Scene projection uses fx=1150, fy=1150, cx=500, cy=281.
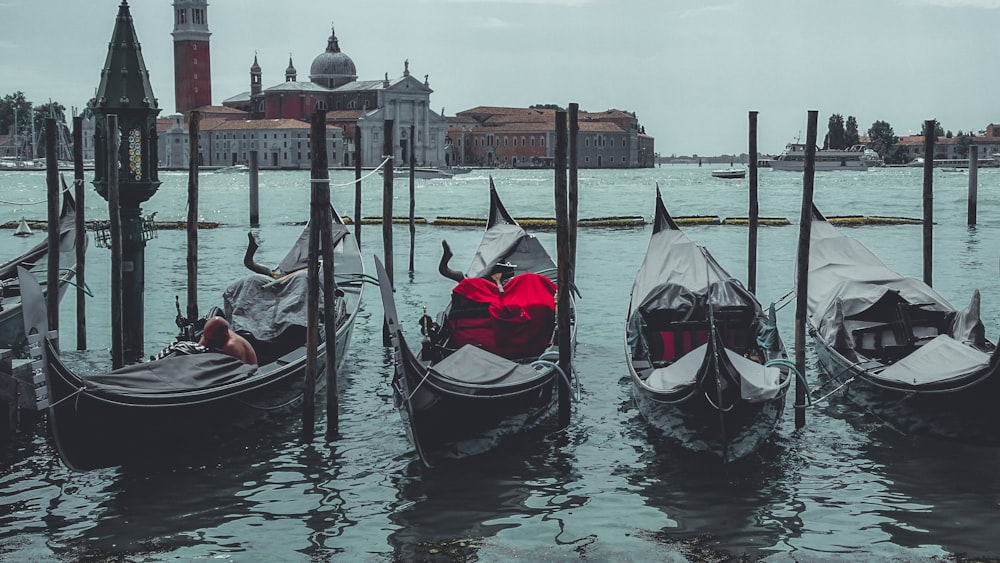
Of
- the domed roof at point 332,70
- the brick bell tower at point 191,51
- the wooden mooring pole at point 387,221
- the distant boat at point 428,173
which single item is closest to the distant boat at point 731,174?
the distant boat at point 428,173

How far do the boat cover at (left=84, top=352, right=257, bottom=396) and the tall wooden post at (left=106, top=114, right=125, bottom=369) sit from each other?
1.20 m

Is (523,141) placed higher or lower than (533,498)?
higher

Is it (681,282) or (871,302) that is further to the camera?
(681,282)

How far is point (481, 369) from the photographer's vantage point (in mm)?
6566

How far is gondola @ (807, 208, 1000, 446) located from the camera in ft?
20.2

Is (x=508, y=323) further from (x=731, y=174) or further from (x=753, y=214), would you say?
(x=731, y=174)

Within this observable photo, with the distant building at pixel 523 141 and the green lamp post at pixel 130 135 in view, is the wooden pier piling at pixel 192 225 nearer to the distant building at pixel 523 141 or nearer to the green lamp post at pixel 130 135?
the green lamp post at pixel 130 135

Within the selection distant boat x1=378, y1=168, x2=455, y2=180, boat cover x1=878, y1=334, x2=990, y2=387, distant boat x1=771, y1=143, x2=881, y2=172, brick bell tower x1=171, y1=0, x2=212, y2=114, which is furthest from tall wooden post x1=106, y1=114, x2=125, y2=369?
brick bell tower x1=171, y1=0, x2=212, y2=114

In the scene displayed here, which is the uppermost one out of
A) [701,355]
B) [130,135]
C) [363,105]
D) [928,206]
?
[363,105]

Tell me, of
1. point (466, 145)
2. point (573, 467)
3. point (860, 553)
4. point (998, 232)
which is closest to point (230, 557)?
point (573, 467)

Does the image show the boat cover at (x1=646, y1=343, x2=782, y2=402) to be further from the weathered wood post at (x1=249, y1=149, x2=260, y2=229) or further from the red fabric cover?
the weathered wood post at (x1=249, y1=149, x2=260, y2=229)

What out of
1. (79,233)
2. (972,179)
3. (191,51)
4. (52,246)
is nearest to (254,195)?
(972,179)

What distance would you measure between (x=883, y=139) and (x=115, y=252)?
343ft

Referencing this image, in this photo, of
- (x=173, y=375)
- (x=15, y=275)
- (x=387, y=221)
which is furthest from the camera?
(x=387, y=221)
